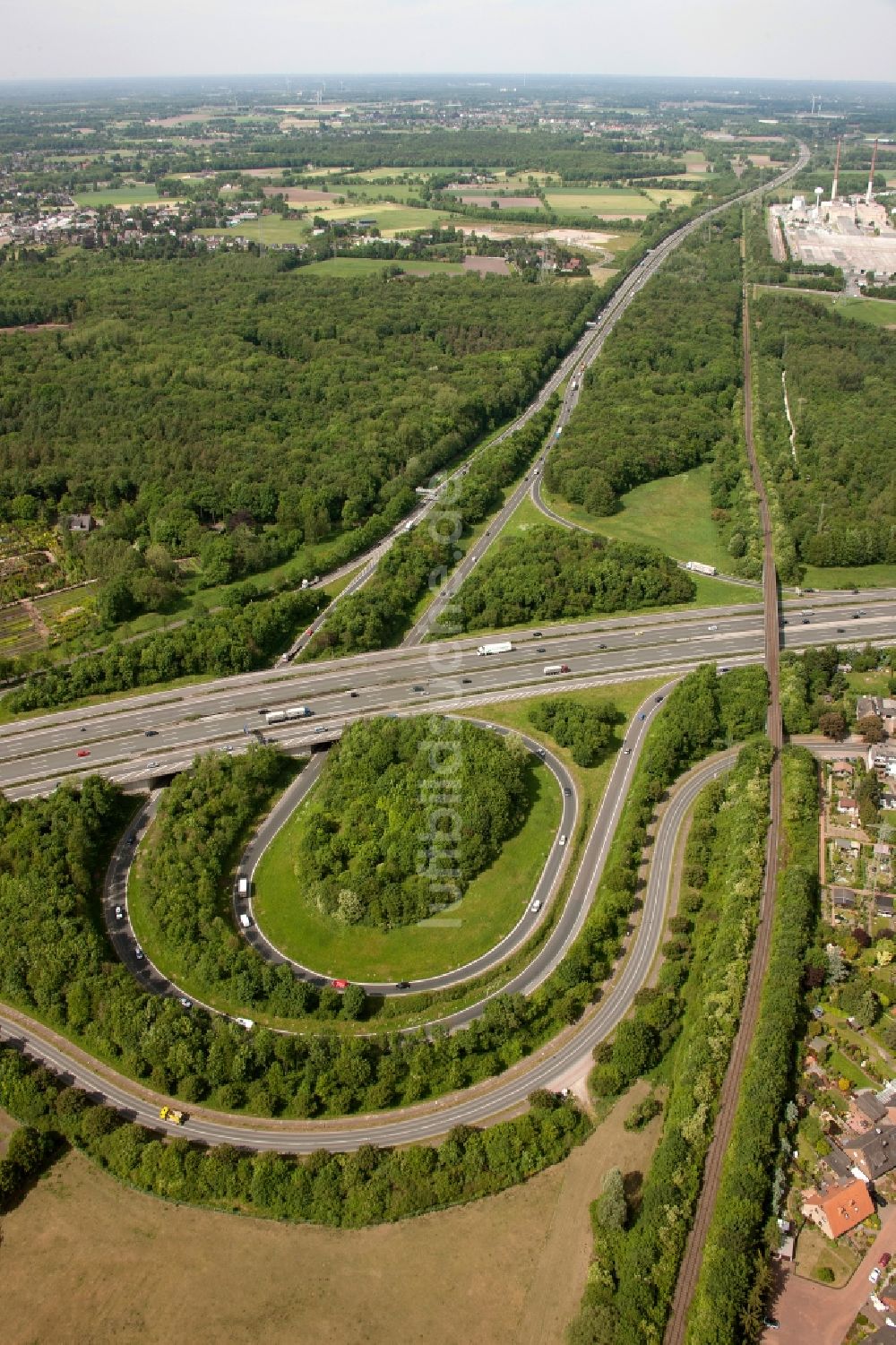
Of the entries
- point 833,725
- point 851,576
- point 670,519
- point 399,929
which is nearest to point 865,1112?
point 399,929

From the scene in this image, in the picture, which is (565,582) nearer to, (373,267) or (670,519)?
(670,519)

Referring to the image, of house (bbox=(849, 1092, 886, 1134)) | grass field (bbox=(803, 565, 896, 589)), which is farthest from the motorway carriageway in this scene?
house (bbox=(849, 1092, 886, 1134))

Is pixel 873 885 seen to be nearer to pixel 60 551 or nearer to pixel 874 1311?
pixel 874 1311

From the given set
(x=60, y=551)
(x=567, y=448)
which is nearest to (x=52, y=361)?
(x=60, y=551)

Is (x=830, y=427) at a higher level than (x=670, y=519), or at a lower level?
higher

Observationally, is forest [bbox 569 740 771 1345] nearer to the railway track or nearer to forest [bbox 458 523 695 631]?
the railway track
